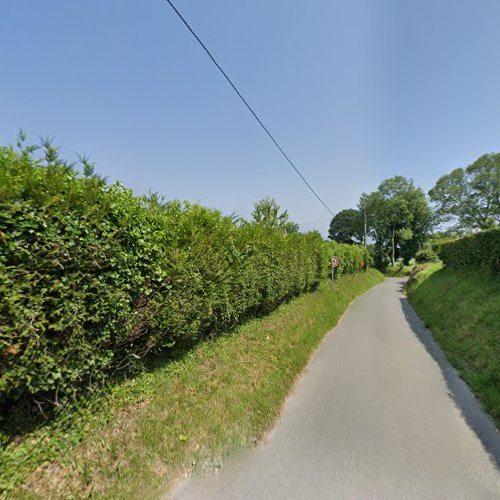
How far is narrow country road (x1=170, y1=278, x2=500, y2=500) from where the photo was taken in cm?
243

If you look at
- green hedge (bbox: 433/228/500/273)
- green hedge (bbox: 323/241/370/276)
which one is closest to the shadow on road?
green hedge (bbox: 433/228/500/273)

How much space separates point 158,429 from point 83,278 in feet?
6.53

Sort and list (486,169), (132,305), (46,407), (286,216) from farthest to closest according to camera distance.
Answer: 1. (486,169)
2. (286,216)
3. (132,305)
4. (46,407)

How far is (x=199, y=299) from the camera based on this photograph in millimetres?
4262

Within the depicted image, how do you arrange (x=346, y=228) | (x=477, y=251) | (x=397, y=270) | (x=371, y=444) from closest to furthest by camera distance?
(x=371, y=444)
(x=477, y=251)
(x=397, y=270)
(x=346, y=228)

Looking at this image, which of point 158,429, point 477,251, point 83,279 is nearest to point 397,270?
point 477,251

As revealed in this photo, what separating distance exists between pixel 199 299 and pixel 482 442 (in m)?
4.31

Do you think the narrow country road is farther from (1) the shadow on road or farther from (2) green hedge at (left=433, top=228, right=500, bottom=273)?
(2) green hedge at (left=433, top=228, right=500, bottom=273)

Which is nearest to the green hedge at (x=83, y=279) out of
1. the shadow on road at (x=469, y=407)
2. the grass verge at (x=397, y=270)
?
the shadow on road at (x=469, y=407)

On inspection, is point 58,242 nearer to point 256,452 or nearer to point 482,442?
point 256,452

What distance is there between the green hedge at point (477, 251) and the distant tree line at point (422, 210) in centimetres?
1719

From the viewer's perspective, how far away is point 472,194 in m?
33.0

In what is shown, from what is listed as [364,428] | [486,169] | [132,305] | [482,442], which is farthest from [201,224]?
[486,169]

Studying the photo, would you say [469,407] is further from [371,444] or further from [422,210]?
[422,210]
